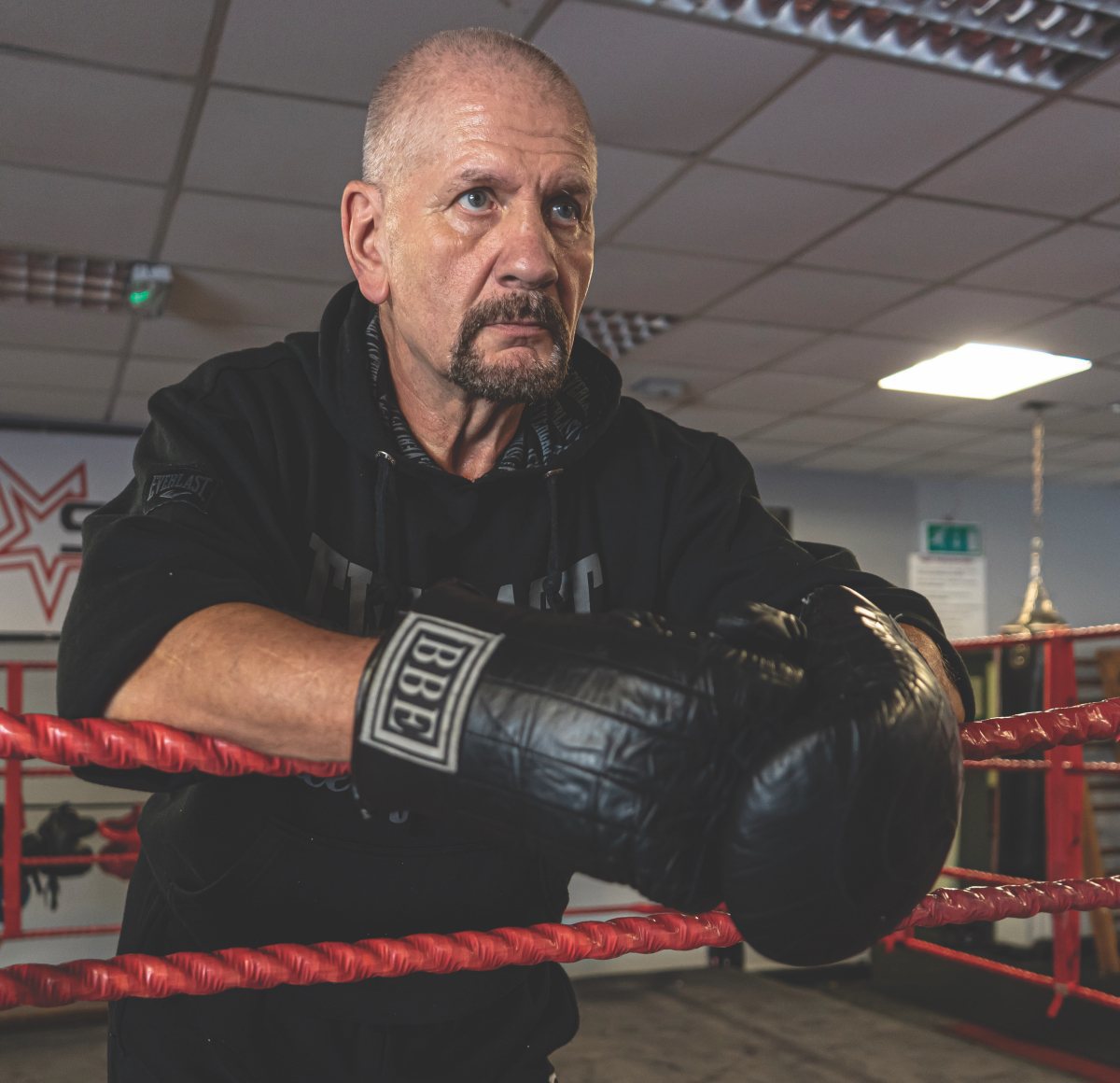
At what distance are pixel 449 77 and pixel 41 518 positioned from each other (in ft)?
16.7

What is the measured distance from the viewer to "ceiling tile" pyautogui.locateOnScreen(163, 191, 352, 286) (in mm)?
3146

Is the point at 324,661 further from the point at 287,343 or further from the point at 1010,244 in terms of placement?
the point at 1010,244

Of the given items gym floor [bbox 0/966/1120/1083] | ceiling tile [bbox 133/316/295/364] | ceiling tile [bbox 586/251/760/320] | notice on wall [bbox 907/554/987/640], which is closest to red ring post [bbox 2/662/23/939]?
gym floor [bbox 0/966/1120/1083]

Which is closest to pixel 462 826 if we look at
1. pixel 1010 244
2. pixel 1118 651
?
pixel 1010 244

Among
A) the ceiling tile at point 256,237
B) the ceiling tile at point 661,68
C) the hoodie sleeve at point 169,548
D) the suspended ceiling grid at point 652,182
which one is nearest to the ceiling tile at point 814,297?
the suspended ceiling grid at point 652,182

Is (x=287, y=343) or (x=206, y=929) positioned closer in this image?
(x=206, y=929)

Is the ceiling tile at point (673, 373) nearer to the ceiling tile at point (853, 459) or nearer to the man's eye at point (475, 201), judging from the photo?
the ceiling tile at point (853, 459)

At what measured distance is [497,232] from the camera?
3.41 ft

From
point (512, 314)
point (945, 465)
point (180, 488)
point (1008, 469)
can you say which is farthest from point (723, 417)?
point (180, 488)

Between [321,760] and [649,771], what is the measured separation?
0.23 meters

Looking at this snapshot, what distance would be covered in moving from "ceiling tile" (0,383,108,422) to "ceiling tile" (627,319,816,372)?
103 inches

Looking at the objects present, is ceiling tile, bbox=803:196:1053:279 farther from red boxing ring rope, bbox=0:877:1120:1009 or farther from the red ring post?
the red ring post

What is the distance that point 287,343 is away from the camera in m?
1.13

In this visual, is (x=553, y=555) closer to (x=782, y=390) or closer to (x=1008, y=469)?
(x=782, y=390)
